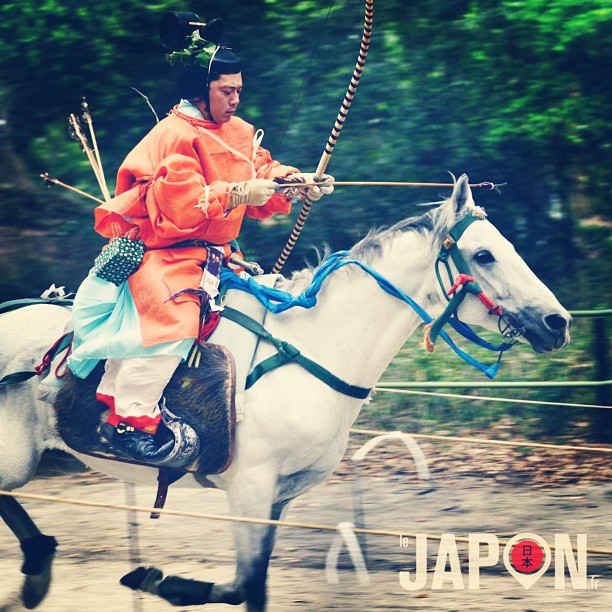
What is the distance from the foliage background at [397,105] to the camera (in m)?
7.33

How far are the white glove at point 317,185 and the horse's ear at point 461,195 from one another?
49cm

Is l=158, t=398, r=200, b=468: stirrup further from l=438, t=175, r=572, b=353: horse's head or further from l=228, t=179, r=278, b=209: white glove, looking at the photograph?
l=438, t=175, r=572, b=353: horse's head

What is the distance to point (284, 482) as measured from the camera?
4.26 m

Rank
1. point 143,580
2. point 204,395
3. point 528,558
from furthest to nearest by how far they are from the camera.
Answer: point 528,558 < point 143,580 < point 204,395

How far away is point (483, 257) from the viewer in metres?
4.18

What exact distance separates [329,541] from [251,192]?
2.47m

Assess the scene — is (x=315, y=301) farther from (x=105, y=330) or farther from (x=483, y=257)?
(x=105, y=330)

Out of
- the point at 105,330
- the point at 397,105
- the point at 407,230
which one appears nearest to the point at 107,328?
the point at 105,330

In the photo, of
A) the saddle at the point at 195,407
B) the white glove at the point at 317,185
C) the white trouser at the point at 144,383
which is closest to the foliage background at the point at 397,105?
the white glove at the point at 317,185

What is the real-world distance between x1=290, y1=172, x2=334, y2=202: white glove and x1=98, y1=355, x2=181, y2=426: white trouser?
2.91ft

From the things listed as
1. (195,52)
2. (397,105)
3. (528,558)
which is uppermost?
(195,52)

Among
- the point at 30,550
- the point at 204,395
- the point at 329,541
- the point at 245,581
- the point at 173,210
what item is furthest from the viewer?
the point at 329,541

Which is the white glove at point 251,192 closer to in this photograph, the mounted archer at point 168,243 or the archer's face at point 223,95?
the mounted archer at point 168,243

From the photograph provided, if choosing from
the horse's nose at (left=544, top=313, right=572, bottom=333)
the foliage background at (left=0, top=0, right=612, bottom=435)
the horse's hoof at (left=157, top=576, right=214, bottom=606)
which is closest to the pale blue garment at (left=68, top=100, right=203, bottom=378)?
the horse's hoof at (left=157, top=576, right=214, bottom=606)
